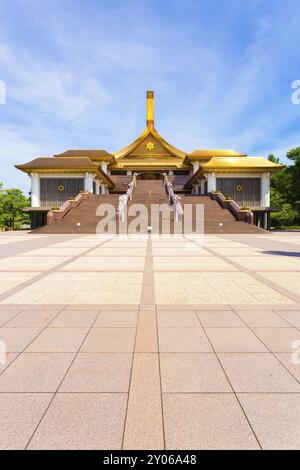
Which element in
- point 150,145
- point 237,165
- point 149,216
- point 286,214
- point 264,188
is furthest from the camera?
point 150,145

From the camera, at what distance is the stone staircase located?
24.3 m

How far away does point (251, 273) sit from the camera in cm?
785

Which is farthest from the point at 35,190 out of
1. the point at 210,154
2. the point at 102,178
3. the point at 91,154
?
the point at 210,154

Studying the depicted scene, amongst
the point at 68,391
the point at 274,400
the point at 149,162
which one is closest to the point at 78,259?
the point at 68,391

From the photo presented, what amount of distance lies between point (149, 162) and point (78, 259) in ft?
122

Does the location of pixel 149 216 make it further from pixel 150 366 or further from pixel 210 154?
pixel 150 366

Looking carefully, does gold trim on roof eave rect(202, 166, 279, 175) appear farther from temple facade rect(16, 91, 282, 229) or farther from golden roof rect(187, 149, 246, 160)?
golden roof rect(187, 149, 246, 160)

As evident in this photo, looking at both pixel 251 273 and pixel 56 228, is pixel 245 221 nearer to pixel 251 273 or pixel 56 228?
pixel 56 228

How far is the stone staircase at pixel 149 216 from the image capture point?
24297 mm

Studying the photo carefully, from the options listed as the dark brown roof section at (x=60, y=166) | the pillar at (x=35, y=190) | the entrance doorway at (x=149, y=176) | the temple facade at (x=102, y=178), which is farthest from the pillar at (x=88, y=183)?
the entrance doorway at (x=149, y=176)

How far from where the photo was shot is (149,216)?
1060 inches

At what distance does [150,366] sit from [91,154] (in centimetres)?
4278

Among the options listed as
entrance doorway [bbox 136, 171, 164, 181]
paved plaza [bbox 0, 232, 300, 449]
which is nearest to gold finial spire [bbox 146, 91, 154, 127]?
entrance doorway [bbox 136, 171, 164, 181]

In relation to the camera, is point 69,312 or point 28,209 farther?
point 28,209
